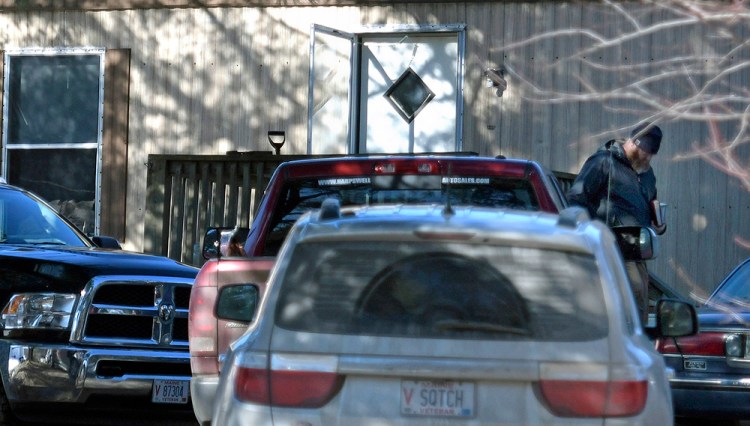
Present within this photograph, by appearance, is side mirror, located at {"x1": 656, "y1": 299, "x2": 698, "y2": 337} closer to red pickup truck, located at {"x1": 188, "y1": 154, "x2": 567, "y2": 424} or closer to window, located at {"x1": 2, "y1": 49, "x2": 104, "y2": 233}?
red pickup truck, located at {"x1": 188, "y1": 154, "x2": 567, "y2": 424}

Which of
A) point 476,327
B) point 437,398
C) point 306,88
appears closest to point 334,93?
point 306,88

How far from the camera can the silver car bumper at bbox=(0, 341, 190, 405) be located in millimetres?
8914

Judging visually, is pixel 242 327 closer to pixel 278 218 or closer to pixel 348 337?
pixel 278 218

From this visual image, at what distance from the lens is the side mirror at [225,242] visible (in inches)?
327

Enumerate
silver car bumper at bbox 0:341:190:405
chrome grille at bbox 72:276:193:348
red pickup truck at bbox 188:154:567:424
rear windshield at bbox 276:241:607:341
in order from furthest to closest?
chrome grille at bbox 72:276:193:348 < silver car bumper at bbox 0:341:190:405 < red pickup truck at bbox 188:154:567:424 < rear windshield at bbox 276:241:607:341

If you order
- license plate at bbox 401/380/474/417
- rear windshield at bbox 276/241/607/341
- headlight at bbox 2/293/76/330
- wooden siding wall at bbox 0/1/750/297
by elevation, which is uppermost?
wooden siding wall at bbox 0/1/750/297

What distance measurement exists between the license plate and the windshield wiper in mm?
197

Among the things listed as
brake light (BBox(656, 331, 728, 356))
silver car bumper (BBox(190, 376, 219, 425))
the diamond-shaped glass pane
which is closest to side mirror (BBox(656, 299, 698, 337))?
silver car bumper (BBox(190, 376, 219, 425))

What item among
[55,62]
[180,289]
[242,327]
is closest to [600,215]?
[180,289]

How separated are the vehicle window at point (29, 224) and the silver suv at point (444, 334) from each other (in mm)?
5870

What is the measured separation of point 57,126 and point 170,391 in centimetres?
932

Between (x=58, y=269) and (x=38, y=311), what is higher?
(x=58, y=269)

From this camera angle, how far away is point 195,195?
1617 centimetres

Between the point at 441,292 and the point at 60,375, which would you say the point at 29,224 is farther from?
the point at 441,292
